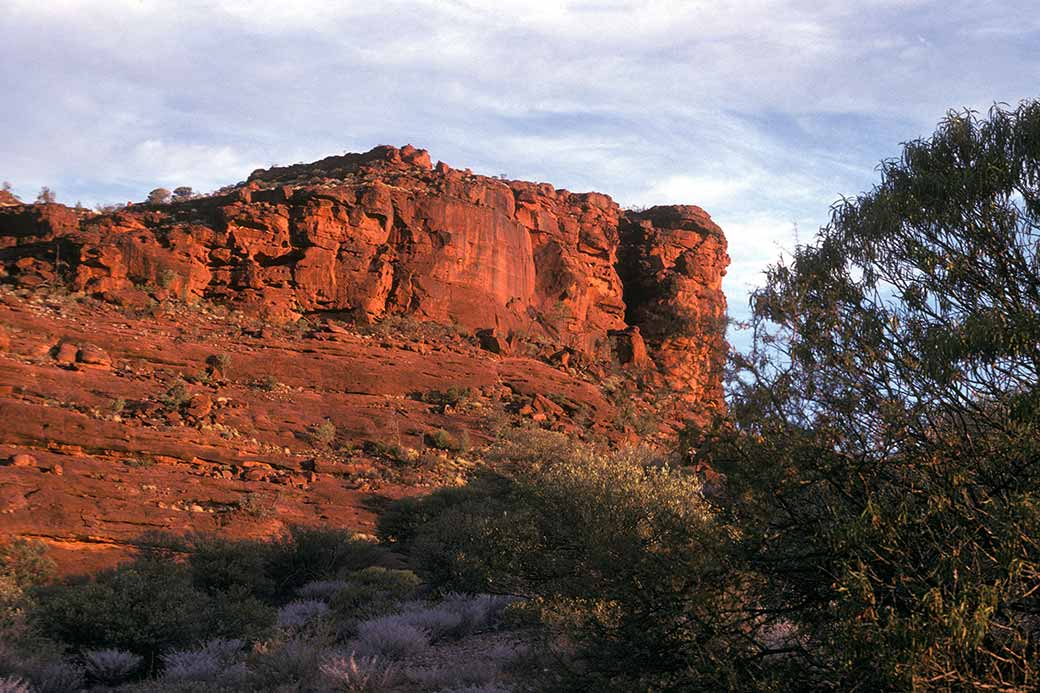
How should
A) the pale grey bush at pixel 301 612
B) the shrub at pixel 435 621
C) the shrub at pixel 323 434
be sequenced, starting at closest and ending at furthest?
the shrub at pixel 435 621 < the pale grey bush at pixel 301 612 < the shrub at pixel 323 434

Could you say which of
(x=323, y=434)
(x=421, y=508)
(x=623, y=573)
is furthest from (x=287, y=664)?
(x=323, y=434)

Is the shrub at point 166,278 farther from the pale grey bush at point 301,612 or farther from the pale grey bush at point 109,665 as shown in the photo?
the pale grey bush at point 109,665

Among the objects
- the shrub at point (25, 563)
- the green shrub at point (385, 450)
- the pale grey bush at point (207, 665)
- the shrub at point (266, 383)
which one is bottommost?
the shrub at point (25, 563)

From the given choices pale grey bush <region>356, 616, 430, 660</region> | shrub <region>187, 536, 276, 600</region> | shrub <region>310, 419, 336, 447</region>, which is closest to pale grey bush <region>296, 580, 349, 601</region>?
shrub <region>187, 536, 276, 600</region>

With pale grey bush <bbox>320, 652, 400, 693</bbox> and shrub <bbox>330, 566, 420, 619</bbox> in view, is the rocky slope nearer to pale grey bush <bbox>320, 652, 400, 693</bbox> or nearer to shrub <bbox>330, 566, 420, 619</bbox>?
shrub <bbox>330, 566, 420, 619</bbox>

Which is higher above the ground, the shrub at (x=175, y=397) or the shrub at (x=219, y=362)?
the shrub at (x=219, y=362)

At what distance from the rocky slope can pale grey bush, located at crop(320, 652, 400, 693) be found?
477 cm

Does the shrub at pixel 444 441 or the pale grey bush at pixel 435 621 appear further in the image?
the shrub at pixel 444 441

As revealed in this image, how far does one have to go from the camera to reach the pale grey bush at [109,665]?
31.4 feet

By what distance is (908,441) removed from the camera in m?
4.90

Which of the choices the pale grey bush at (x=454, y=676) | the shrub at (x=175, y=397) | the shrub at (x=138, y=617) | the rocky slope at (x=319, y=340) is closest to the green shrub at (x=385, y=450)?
the rocky slope at (x=319, y=340)

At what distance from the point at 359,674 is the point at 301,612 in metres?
5.21

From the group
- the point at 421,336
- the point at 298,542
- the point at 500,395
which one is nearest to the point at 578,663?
the point at 298,542

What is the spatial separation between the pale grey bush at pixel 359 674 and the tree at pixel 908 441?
14.9 feet
